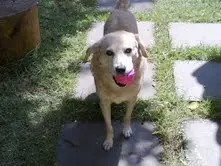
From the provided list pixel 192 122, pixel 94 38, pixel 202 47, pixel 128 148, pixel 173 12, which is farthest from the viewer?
pixel 173 12

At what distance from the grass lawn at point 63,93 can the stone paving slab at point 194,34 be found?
11 cm

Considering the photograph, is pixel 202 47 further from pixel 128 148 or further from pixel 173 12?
pixel 128 148

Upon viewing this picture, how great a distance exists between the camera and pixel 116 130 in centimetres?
363

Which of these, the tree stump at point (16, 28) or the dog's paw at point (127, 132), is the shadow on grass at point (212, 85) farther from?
the tree stump at point (16, 28)

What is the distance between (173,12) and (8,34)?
2.24 m

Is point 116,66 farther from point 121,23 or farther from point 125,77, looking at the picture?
point 121,23

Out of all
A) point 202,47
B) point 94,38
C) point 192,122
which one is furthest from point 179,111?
point 94,38

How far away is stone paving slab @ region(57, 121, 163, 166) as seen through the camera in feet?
10.9

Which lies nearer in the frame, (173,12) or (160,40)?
(160,40)

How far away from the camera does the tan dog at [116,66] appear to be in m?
2.99

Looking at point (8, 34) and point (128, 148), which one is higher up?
point (8, 34)

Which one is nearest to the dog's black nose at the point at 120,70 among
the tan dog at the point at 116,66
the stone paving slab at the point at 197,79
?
the tan dog at the point at 116,66

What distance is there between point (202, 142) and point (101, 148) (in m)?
0.86

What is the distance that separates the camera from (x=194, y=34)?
491cm
